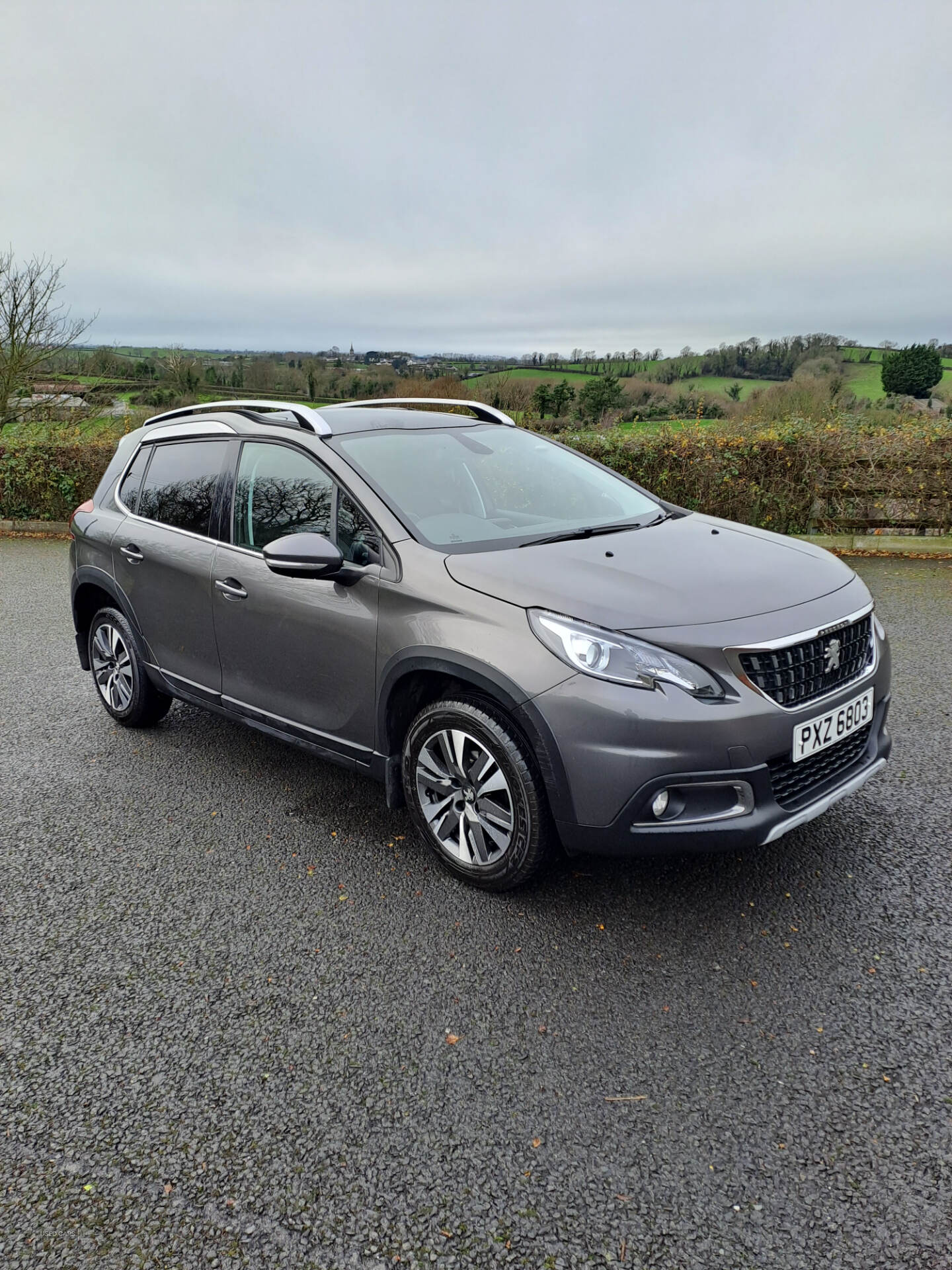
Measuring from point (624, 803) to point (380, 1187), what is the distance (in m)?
1.25

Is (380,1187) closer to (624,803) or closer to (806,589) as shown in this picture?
(624,803)

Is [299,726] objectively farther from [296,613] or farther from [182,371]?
[182,371]

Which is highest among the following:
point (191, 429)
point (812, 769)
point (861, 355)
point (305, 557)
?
point (861, 355)

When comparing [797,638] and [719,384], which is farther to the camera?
[719,384]

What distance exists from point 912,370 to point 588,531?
98.2ft

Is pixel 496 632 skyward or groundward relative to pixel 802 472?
groundward

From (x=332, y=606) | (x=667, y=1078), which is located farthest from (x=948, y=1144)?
(x=332, y=606)

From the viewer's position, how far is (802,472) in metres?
10.3

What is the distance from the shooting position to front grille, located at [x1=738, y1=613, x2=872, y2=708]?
106 inches

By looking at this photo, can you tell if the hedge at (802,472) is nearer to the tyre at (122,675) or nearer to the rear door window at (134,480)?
the rear door window at (134,480)

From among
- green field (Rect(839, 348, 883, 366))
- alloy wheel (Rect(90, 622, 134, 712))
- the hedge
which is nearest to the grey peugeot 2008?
alloy wheel (Rect(90, 622, 134, 712))

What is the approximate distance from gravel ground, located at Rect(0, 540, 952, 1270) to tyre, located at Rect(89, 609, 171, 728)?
2.98ft

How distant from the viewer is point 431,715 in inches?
121

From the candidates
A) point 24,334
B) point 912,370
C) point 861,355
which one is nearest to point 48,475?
point 24,334
